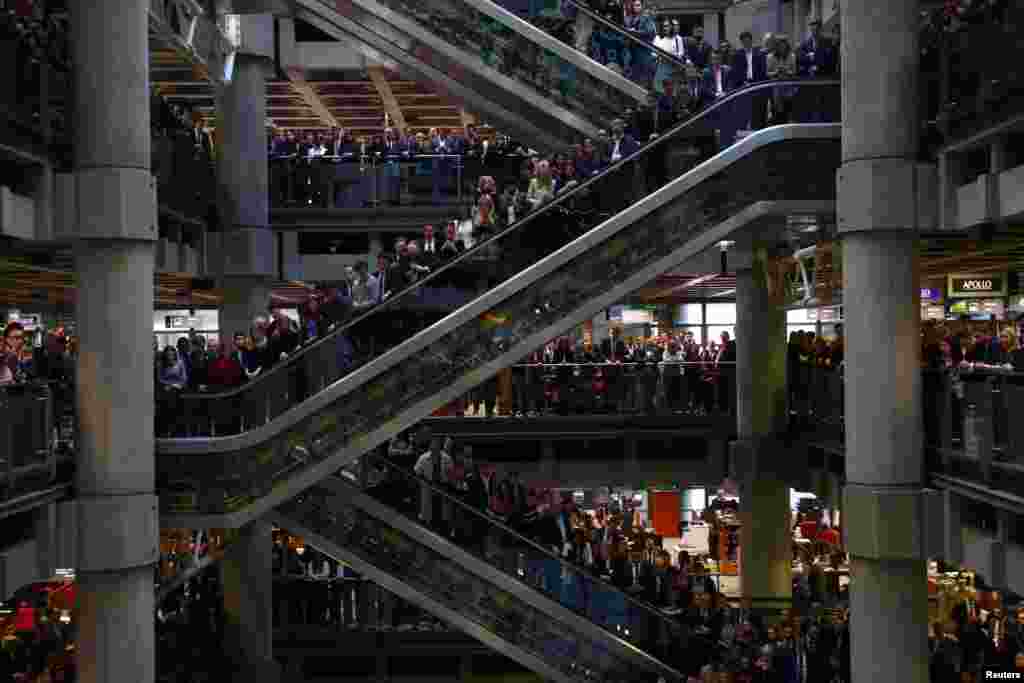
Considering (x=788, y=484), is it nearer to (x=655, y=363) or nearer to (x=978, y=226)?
(x=655, y=363)

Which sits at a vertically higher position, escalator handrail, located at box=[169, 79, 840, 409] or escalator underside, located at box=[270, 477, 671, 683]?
escalator handrail, located at box=[169, 79, 840, 409]

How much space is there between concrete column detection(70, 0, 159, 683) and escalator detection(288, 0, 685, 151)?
6270 mm

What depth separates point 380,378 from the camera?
1559 cm

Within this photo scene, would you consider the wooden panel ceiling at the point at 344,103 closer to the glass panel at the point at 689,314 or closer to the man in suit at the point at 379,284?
the man in suit at the point at 379,284

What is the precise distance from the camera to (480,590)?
1750 centimetres

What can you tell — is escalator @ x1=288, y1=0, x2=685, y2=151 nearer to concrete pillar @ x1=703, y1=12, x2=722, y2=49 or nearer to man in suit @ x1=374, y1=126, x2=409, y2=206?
man in suit @ x1=374, y1=126, x2=409, y2=206

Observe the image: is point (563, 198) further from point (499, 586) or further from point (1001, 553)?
point (1001, 553)

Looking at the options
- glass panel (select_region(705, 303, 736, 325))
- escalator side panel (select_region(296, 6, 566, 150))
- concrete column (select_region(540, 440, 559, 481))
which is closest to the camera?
escalator side panel (select_region(296, 6, 566, 150))

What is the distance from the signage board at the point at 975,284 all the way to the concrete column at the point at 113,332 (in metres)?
18.4

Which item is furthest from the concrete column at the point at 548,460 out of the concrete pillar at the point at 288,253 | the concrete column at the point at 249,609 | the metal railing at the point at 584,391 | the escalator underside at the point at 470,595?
the concrete pillar at the point at 288,253

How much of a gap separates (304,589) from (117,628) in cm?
968

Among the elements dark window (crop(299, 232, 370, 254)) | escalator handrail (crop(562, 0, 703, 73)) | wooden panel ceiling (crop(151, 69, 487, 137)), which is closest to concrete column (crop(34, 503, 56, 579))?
wooden panel ceiling (crop(151, 69, 487, 137))

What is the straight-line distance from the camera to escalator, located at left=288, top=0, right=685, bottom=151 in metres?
19.0

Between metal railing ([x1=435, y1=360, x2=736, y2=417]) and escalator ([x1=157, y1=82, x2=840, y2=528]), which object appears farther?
metal railing ([x1=435, y1=360, x2=736, y2=417])
